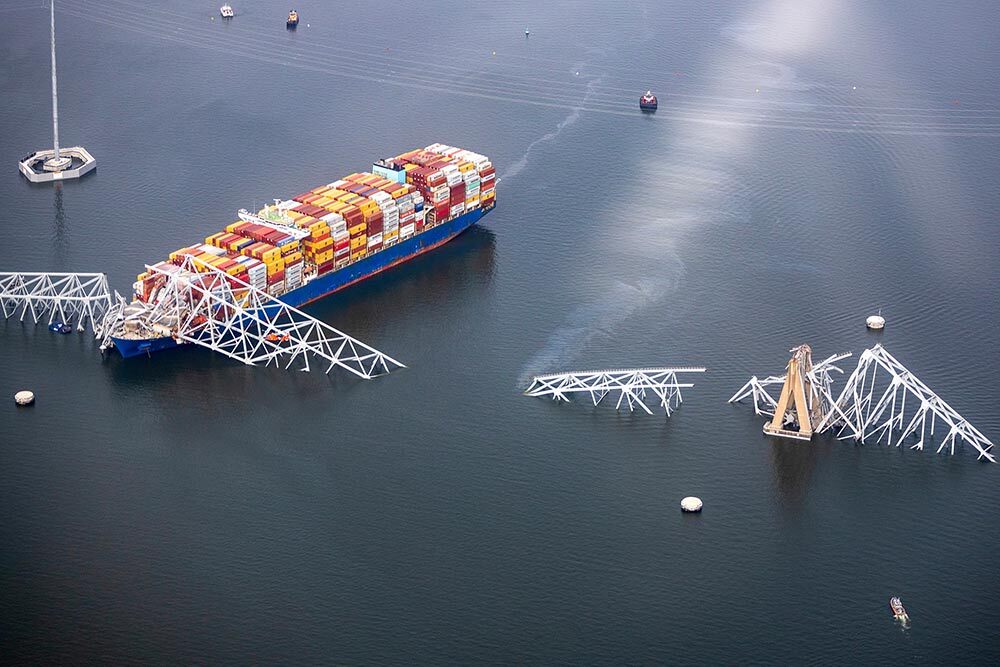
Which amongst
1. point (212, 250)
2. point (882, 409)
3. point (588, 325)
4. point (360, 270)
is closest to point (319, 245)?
point (360, 270)

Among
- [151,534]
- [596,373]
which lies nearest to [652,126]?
[596,373]

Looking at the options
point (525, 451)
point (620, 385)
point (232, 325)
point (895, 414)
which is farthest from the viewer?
point (232, 325)

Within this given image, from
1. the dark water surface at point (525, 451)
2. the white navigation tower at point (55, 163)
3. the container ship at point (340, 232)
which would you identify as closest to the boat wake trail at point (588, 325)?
the dark water surface at point (525, 451)

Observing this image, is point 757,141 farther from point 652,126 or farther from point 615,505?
point 615,505

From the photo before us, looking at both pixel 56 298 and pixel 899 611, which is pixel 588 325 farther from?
pixel 56 298

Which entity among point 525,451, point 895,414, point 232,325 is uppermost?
point 232,325

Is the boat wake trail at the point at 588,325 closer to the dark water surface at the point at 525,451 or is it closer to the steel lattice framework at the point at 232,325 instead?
the dark water surface at the point at 525,451
